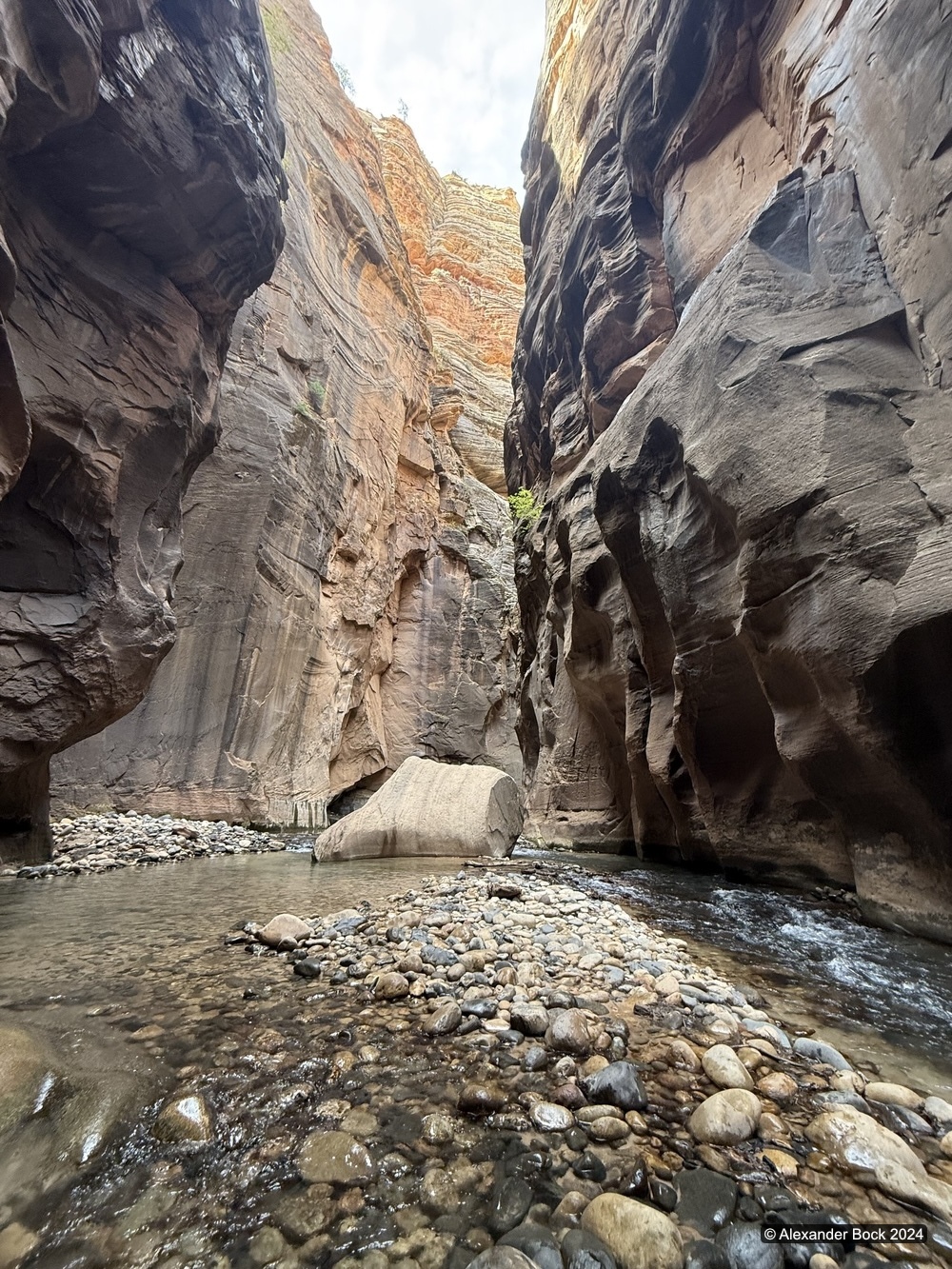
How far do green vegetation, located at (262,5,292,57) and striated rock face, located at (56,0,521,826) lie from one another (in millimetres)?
116

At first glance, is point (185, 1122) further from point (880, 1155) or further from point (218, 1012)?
point (880, 1155)

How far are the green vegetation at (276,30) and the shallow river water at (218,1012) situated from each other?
3055 cm

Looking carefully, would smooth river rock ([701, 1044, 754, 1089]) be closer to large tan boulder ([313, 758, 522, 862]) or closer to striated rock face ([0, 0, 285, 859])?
striated rock face ([0, 0, 285, 859])

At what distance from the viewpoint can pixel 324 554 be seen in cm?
1958

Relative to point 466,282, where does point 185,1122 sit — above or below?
below

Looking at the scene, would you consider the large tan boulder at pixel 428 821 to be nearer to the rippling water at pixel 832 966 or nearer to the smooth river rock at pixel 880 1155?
the rippling water at pixel 832 966

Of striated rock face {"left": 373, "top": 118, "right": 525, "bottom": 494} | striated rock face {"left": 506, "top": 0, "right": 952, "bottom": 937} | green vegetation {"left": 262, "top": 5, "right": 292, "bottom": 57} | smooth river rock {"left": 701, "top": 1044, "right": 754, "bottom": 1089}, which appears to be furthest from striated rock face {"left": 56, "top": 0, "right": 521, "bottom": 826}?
smooth river rock {"left": 701, "top": 1044, "right": 754, "bottom": 1089}

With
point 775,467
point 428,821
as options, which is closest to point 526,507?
point 428,821

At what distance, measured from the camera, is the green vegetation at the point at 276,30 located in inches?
869

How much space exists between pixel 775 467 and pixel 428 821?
735cm

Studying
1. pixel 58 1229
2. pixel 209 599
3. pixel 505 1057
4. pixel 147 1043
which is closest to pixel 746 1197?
pixel 505 1057

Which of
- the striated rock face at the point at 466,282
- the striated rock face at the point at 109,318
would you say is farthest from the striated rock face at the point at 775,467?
the striated rock face at the point at 466,282

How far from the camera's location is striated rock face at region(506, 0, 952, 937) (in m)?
4.29

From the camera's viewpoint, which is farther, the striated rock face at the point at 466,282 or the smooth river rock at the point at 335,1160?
the striated rock face at the point at 466,282
